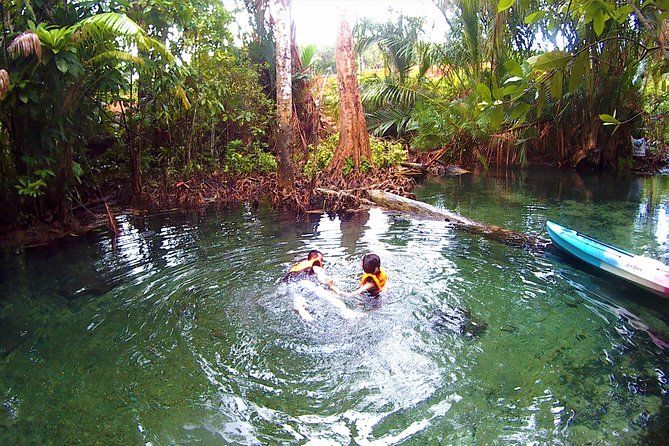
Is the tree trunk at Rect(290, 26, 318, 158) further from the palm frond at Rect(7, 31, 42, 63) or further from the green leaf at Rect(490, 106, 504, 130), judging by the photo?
the green leaf at Rect(490, 106, 504, 130)

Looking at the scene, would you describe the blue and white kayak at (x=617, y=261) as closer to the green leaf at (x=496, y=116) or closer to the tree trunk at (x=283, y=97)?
the green leaf at (x=496, y=116)

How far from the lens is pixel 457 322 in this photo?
5383mm

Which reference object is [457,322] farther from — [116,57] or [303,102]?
[303,102]

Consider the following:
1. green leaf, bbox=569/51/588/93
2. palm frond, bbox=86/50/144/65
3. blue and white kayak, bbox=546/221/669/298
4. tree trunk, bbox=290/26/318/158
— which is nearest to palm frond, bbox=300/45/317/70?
tree trunk, bbox=290/26/318/158

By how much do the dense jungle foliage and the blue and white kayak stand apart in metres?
1.79

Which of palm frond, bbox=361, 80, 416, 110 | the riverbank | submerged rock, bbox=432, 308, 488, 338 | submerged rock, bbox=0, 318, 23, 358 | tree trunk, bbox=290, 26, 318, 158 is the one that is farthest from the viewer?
palm frond, bbox=361, 80, 416, 110

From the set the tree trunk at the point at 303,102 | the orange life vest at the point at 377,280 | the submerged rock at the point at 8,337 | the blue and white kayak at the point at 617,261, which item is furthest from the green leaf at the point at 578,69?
the tree trunk at the point at 303,102

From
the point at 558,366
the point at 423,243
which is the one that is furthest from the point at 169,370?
the point at 423,243

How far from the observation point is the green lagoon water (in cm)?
374

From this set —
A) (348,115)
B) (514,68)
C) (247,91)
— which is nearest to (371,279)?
(514,68)

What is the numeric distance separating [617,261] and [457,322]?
279cm

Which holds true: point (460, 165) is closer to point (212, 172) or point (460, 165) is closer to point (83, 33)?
point (212, 172)

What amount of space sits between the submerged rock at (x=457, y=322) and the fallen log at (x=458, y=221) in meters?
3.17

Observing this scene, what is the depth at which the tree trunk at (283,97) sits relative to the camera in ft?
36.3
